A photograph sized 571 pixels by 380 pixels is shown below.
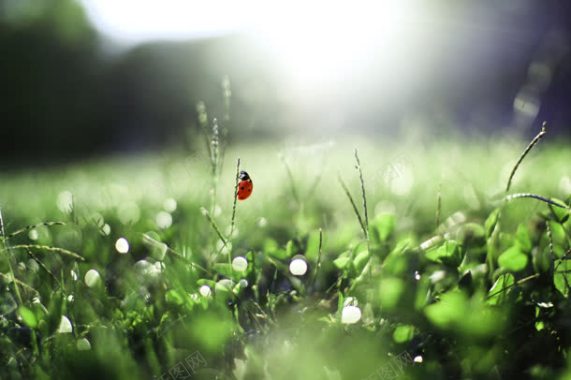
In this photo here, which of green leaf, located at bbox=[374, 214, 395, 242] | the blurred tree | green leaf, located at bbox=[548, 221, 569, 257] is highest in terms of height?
green leaf, located at bbox=[548, 221, 569, 257]

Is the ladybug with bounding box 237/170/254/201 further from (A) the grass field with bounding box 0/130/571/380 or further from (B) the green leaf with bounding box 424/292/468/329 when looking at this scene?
(B) the green leaf with bounding box 424/292/468/329

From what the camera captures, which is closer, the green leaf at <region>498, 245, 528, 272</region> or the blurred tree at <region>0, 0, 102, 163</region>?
the green leaf at <region>498, 245, 528, 272</region>

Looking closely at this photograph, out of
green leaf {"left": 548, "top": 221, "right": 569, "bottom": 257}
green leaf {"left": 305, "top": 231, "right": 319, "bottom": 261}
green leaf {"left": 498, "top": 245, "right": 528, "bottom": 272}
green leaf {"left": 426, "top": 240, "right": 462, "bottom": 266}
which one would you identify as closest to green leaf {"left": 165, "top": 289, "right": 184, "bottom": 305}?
green leaf {"left": 305, "top": 231, "right": 319, "bottom": 261}

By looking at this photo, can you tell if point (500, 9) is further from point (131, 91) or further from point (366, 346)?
point (366, 346)

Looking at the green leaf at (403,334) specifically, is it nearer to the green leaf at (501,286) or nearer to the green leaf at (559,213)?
the green leaf at (501,286)

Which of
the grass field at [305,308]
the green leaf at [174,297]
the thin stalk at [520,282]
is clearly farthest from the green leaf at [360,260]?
the green leaf at [174,297]

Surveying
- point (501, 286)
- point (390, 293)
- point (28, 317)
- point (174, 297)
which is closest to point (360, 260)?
point (390, 293)
